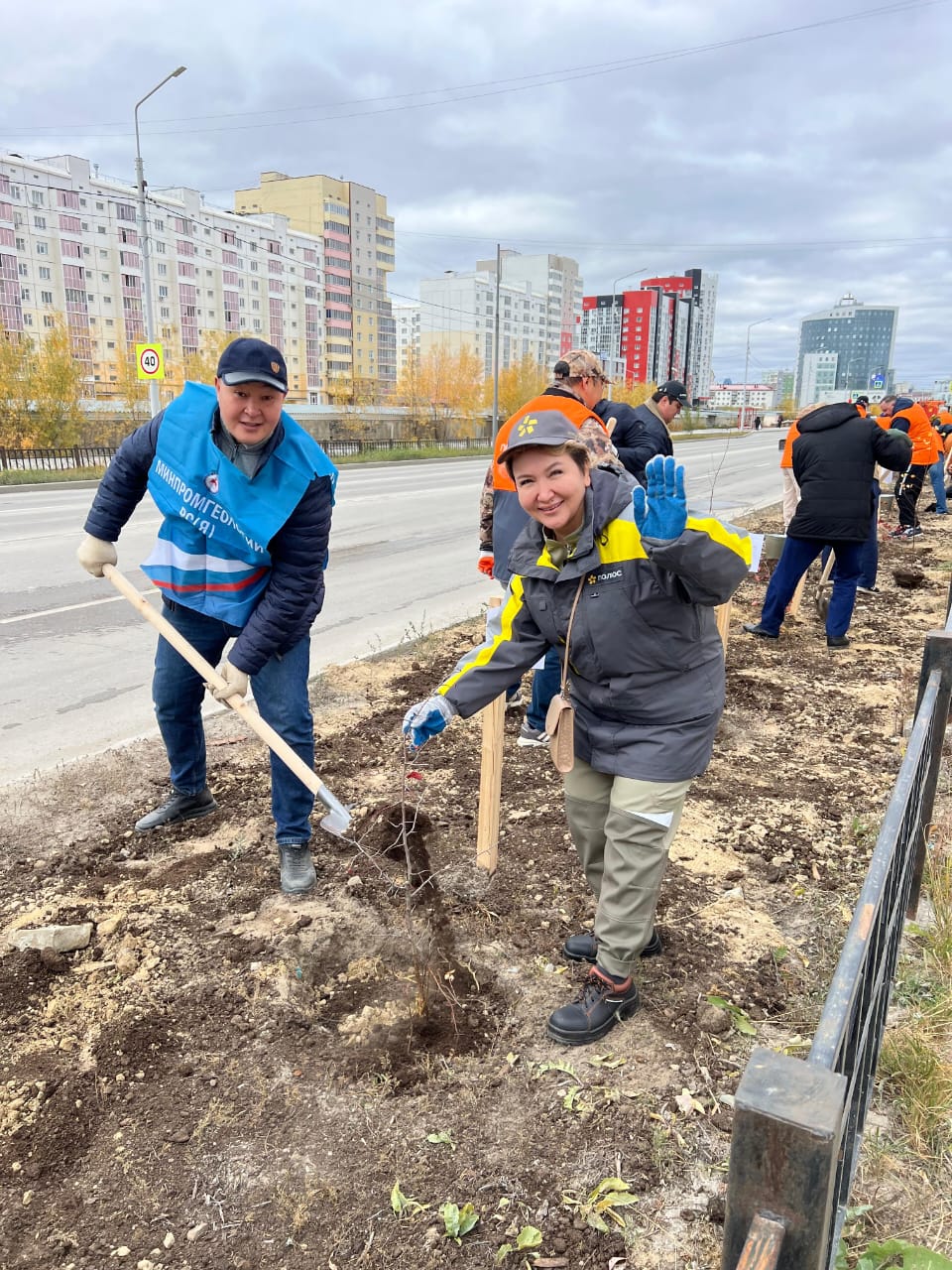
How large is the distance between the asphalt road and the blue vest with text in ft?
5.92

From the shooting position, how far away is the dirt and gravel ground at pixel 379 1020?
1.89m

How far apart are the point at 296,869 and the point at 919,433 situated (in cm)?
1048

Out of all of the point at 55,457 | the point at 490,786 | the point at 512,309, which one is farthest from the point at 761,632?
the point at 512,309

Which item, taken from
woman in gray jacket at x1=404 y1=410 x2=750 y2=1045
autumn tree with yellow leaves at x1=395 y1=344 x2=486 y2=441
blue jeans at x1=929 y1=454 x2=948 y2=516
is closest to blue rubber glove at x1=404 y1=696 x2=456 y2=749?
woman in gray jacket at x1=404 y1=410 x2=750 y2=1045

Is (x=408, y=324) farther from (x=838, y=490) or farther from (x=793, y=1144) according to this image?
(x=793, y=1144)

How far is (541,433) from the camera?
2188 millimetres

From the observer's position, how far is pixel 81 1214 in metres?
1.90

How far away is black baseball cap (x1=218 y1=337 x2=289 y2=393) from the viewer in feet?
8.89

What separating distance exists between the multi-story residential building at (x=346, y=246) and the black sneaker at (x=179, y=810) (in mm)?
88165

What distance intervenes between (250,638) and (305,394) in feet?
294

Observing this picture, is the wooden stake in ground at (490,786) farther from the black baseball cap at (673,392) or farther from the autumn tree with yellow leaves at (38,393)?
the autumn tree with yellow leaves at (38,393)

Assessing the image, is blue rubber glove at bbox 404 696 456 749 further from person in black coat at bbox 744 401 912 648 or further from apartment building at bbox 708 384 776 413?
apartment building at bbox 708 384 776 413

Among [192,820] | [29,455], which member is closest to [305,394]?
[29,455]

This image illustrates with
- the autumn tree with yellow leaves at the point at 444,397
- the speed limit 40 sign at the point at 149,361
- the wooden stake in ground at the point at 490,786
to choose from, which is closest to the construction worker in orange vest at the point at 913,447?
the wooden stake in ground at the point at 490,786
